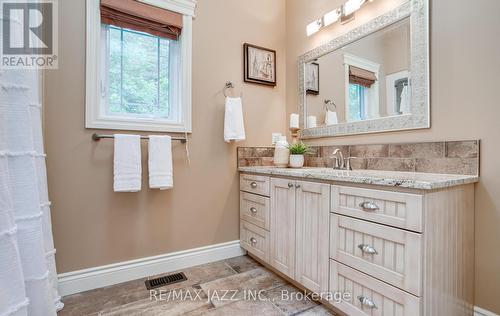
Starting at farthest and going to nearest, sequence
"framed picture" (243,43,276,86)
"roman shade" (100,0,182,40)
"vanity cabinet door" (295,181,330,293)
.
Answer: "framed picture" (243,43,276,86), "roman shade" (100,0,182,40), "vanity cabinet door" (295,181,330,293)

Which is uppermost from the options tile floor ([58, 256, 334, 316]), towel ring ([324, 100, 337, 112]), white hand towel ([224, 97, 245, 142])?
towel ring ([324, 100, 337, 112])

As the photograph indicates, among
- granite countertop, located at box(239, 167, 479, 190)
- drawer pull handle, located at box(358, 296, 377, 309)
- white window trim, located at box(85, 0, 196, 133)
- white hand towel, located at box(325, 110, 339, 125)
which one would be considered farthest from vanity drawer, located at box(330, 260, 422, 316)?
white window trim, located at box(85, 0, 196, 133)

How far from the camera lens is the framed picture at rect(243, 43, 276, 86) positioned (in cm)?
232

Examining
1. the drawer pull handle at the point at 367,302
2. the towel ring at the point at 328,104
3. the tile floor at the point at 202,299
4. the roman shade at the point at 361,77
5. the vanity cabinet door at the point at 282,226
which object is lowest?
the tile floor at the point at 202,299

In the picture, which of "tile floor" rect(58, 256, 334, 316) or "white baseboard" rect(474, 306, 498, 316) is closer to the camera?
"white baseboard" rect(474, 306, 498, 316)

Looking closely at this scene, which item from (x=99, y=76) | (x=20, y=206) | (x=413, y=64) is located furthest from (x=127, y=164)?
(x=413, y=64)

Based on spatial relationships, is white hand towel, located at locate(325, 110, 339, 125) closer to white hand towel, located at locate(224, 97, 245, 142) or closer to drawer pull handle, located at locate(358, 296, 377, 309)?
white hand towel, located at locate(224, 97, 245, 142)

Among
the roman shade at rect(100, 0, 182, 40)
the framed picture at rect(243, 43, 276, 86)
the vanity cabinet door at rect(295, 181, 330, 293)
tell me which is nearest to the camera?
the vanity cabinet door at rect(295, 181, 330, 293)

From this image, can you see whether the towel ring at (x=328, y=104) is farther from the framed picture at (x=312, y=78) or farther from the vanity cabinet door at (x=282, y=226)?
the vanity cabinet door at (x=282, y=226)

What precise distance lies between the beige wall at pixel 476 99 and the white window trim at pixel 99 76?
1695mm

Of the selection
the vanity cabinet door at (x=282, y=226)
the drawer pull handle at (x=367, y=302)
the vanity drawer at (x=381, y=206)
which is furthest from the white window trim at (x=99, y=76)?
the drawer pull handle at (x=367, y=302)

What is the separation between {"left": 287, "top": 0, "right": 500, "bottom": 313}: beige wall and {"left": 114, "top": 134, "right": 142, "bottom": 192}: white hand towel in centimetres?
187

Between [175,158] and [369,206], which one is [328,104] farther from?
[175,158]

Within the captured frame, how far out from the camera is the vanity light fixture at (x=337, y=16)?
184 cm
